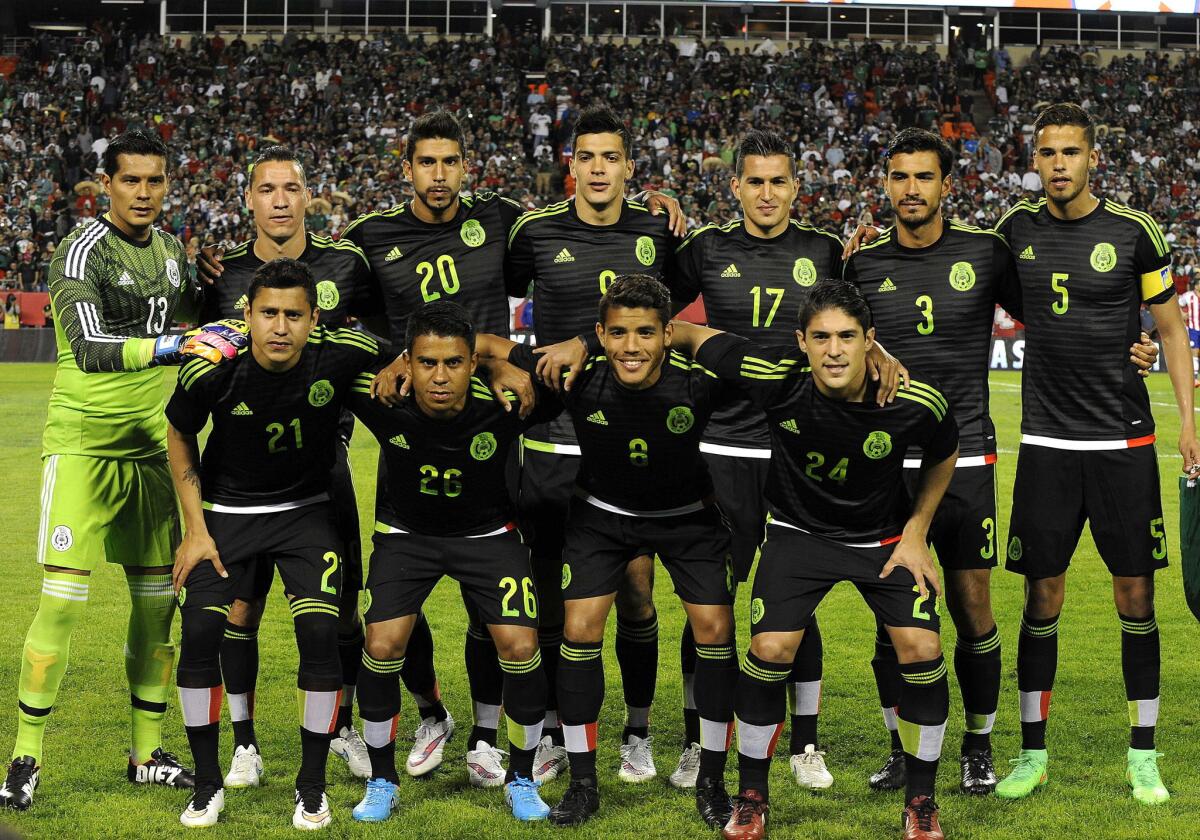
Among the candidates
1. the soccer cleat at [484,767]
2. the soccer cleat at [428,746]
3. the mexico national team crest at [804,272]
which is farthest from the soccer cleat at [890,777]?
the mexico national team crest at [804,272]

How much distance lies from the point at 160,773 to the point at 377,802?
974 millimetres

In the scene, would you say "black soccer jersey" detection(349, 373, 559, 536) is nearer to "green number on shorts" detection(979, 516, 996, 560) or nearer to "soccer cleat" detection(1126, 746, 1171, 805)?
"green number on shorts" detection(979, 516, 996, 560)

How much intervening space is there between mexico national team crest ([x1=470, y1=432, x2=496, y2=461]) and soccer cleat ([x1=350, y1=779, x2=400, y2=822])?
122 cm

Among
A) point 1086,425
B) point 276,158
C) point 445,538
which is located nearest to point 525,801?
point 445,538

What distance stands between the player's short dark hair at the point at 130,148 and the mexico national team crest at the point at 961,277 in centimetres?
313

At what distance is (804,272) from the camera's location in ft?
17.6

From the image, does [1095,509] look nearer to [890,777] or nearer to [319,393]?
[890,777]

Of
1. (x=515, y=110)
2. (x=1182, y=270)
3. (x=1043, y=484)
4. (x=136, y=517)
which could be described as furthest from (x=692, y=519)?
(x=515, y=110)

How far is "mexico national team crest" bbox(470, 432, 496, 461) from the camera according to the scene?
16.3 feet

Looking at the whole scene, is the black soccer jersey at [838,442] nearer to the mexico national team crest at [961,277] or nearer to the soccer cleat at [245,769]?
the mexico national team crest at [961,277]

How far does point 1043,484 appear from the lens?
16.9ft

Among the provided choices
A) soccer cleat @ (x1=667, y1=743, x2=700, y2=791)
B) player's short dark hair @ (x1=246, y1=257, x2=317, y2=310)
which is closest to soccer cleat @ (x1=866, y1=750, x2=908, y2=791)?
soccer cleat @ (x1=667, y1=743, x2=700, y2=791)

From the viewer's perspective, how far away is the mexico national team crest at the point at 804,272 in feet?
17.6

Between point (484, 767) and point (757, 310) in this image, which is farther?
point (757, 310)
